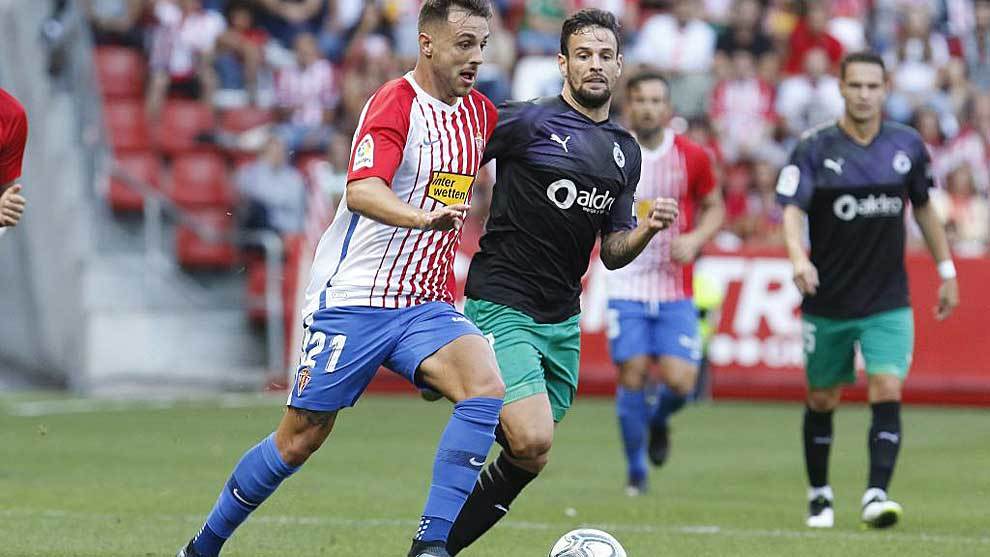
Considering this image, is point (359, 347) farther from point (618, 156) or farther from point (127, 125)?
point (127, 125)

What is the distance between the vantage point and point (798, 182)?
32.1 feet

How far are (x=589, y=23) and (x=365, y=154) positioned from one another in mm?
1518

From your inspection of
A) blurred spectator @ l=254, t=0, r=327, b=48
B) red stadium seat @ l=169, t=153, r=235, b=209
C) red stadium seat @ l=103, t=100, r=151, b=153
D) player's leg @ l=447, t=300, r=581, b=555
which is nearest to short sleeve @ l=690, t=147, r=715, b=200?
player's leg @ l=447, t=300, r=581, b=555

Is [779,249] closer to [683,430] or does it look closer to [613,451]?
[683,430]

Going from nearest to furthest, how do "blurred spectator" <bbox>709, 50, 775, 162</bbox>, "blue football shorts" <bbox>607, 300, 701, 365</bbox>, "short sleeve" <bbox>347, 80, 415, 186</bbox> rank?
"short sleeve" <bbox>347, 80, 415, 186</bbox> → "blue football shorts" <bbox>607, 300, 701, 365</bbox> → "blurred spectator" <bbox>709, 50, 775, 162</bbox>

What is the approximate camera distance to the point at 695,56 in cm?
2200

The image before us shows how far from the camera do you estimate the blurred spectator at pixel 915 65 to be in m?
22.0

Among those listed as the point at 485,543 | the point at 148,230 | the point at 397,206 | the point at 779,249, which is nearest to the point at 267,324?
the point at 148,230

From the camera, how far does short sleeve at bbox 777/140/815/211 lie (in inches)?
385

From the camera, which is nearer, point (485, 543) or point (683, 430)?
point (485, 543)

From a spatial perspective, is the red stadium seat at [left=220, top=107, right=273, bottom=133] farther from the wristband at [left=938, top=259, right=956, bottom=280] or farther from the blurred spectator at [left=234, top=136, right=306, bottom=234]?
the wristband at [left=938, top=259, right=956, bottom=280]

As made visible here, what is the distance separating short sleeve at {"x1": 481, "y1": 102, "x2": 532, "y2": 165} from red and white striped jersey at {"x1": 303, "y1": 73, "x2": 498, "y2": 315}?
649mm

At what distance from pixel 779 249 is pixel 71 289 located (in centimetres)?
767

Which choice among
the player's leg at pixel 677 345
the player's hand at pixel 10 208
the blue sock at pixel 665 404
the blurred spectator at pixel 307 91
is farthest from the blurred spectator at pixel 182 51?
the player's hand at pixel 10 208
